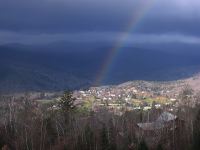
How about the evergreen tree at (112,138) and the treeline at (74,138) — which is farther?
the treeline at (74,138)

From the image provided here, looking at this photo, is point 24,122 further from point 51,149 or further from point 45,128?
point 51,149

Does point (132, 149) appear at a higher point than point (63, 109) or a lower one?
lower

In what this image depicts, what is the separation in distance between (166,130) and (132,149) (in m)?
13.8

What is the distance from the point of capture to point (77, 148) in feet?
217

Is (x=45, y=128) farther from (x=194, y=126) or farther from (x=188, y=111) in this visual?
(x=188, y=111)

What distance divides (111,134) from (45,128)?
1266cm

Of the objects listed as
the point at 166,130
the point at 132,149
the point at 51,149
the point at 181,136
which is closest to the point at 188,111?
the point at 166,130

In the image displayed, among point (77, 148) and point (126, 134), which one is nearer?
point (77, 148)

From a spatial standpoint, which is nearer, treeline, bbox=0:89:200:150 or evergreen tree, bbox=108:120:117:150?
evergreen tree, bbox=108:120:117:150

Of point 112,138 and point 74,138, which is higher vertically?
point 74,138

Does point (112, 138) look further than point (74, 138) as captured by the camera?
Yes

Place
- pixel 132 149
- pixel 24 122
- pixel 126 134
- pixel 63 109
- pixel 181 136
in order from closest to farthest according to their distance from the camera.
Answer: pixel 132 149, pixel 181 136, pixel 126 134, pixel 24 122, pixel 63 109

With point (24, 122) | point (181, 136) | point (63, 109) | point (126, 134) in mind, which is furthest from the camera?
point (63, 109)

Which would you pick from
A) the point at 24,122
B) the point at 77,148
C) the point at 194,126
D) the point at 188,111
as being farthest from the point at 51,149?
the point at 188,111
